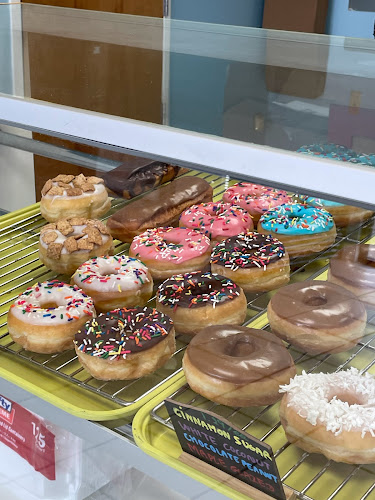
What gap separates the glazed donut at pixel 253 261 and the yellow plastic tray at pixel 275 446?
0.90 feet

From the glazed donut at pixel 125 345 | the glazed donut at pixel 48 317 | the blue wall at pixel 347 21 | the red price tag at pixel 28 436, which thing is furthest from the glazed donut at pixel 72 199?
the blue wall at pixel 347 21

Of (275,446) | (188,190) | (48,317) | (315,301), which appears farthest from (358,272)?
(48,317)

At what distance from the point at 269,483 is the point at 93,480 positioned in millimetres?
692

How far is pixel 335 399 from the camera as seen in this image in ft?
3.55

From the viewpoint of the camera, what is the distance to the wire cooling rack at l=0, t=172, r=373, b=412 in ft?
4.04

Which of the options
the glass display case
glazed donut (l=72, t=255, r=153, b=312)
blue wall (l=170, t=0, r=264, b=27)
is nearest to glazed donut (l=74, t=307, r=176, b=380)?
the glass display case

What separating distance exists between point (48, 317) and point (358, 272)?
669 mm

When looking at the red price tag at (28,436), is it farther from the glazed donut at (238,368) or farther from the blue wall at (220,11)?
the blue wall at (220,11)

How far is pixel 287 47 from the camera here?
1277 millimetres

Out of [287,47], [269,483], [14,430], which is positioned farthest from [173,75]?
[14,430]

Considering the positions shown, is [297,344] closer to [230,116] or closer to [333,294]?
[333,294]

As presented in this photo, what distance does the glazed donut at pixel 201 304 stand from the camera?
139cm

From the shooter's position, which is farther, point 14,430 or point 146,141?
point 14,430

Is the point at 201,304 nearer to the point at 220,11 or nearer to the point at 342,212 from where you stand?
the point at 342,212
